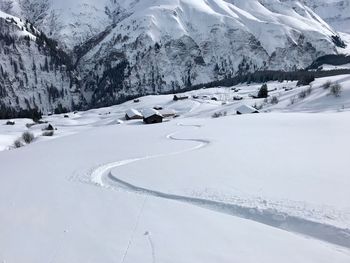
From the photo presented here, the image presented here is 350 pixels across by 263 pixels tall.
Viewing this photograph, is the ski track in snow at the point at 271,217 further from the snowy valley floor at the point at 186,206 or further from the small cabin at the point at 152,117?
the small cabin at the point at 152,117

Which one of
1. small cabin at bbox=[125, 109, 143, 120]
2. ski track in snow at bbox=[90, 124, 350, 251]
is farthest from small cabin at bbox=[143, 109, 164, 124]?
ski track in snow at bbox=[90, 124, 350, 251]

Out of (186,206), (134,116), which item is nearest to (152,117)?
(134,116)

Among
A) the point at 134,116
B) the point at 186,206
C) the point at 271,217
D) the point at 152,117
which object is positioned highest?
the point at 186,206

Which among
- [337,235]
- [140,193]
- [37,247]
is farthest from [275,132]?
[37,247]

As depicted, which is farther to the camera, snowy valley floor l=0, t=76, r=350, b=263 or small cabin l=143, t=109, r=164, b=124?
small cabin l=143, t=109, r=164, b=124

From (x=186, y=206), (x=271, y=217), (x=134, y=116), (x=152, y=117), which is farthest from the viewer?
(x=134, y=116)

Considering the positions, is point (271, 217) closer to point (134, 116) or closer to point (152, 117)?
point (152, 117)

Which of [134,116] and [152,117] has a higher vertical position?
[152,117]

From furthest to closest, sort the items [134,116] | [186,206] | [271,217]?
[134,116] → [186,206] → [271,217]

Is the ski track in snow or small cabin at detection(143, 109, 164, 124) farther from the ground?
the ski track in snow

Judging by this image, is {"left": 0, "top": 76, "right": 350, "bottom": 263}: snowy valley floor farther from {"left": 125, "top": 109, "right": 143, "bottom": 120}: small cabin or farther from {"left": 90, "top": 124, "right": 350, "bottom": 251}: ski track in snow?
{"left": 125, "top": 109, "right": 143, "bottom": 120}: small cabin

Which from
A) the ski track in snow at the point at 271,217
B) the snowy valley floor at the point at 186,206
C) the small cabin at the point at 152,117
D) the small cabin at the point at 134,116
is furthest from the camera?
the small cabin at the point at 134,116

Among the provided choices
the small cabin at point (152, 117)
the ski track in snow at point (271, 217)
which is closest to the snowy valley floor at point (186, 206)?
the ski track in snow at point (271, 217)

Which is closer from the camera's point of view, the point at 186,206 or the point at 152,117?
the point at 186,206
